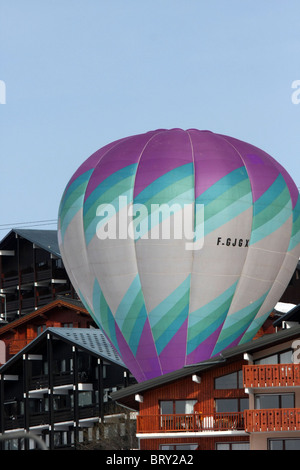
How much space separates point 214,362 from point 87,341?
24142 mm

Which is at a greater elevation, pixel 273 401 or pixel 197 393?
pixel 197 393

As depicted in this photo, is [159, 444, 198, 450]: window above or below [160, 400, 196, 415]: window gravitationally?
below

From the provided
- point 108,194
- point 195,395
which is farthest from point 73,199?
point 195,395

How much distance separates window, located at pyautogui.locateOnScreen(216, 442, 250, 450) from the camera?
75.4 m

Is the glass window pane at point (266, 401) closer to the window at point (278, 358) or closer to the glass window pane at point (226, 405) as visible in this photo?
the window at point (278, 358)

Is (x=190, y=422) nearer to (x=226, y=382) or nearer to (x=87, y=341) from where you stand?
(x=226, y=382)

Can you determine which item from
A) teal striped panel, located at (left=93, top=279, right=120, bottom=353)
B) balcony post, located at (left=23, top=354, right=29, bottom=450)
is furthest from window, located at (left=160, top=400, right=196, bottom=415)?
balcony post, located at (left=23, top=354, right=29, bottom=450)

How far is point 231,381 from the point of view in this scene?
7712 centimetres

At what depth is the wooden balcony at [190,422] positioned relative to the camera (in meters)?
76.1

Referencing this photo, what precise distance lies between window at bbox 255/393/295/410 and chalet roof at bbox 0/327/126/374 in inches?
826

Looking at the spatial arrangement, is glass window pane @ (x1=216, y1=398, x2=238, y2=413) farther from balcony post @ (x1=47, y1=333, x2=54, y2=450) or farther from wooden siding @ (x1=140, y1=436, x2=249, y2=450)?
balcony post @ (x1=47, y1=333, x2=54, y2=450)
